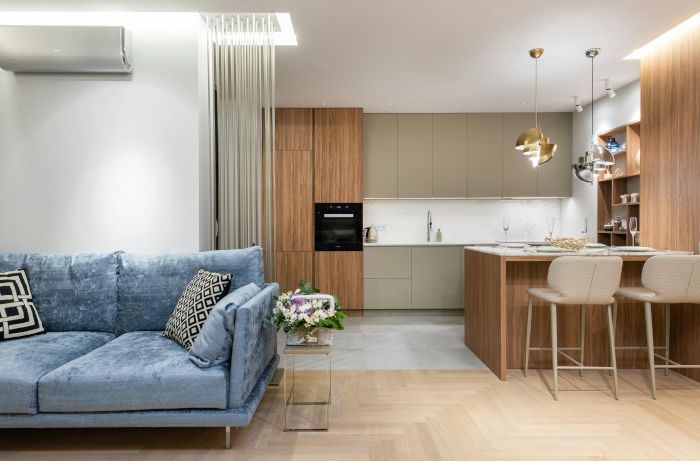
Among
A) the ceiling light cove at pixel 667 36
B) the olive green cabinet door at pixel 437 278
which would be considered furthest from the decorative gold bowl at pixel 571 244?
the olive green cabinet door at pixel 437 278

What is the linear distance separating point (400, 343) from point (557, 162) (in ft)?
11.6

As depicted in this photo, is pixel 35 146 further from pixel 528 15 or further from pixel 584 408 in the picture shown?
pixel 584 408

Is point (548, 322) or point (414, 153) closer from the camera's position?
point (548, 322)

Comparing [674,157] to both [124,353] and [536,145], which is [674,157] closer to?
[536,145]

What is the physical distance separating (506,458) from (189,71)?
10.8ft

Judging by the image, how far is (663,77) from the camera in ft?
12.5

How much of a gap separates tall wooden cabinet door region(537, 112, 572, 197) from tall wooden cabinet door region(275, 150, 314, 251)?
3.17 m

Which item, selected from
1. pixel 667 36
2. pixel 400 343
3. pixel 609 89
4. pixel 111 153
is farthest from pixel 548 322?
pixel 111 153

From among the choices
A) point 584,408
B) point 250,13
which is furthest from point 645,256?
point 250,13

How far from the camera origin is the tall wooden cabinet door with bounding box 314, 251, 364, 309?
5844 millimetres

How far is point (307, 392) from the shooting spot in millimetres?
3150

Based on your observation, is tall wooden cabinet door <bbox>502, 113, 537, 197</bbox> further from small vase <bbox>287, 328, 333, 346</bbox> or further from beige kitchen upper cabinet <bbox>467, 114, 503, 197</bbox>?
small vase <bbox>287, 328, 333, 346</bbox>

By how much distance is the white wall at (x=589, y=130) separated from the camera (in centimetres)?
490

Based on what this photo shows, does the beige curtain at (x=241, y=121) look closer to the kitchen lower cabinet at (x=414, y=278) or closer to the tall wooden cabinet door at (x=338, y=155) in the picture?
the tall wooden cabinet door at (x=338, y=155)
